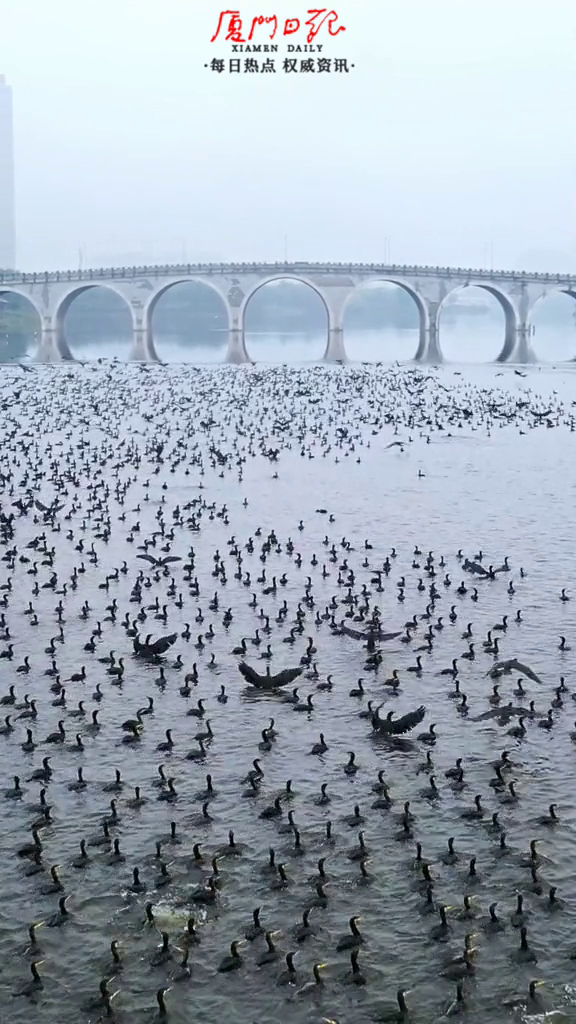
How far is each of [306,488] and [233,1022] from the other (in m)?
38.5

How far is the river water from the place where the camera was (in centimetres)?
1585

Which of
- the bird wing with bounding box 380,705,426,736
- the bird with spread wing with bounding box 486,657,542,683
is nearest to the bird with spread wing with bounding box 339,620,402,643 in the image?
the bird with spread wing with bounding box 486,657,542,683

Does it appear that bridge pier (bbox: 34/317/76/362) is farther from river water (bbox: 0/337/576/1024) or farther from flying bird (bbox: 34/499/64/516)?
flying bird (bbox: 34/499/64/516)

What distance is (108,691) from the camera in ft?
85.6

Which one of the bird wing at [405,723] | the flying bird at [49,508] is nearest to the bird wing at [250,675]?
the bird wing at [405,723]

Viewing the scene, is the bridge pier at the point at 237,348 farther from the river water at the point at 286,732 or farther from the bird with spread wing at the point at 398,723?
the bird with spread wing at the point at 398,723

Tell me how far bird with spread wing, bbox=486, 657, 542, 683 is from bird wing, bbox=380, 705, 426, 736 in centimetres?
321

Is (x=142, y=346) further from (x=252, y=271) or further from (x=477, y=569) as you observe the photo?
(x=477, y=569)

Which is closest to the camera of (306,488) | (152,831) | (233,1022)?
(233,1022)

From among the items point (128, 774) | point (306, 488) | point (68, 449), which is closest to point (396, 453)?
point (306, 488)

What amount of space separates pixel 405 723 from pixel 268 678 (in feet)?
13.1

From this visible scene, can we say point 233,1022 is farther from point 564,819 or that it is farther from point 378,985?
point 564,819

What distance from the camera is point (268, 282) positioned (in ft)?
505

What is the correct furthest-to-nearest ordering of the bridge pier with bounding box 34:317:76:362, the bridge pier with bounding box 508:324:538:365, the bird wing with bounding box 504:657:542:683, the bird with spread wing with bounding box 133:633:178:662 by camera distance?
the bridge pier with bounding box 508:324:538:365
the bridge pier with bounding box 34:317:76:362
the bird with spread wing with bounding box 133:633:178:662
the bird wing with bounding box 504:657:542:683
